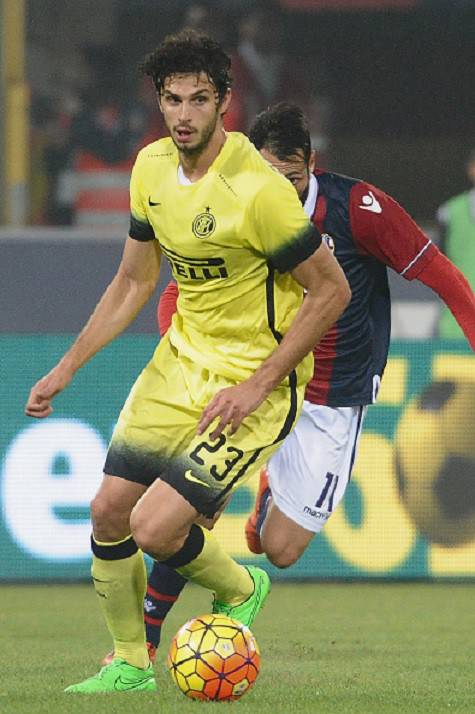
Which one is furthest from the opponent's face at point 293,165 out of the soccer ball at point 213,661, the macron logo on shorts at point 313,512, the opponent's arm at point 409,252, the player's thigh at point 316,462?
the soccer ball at point 213,661

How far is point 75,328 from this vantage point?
10281mm

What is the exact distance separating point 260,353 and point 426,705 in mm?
1226

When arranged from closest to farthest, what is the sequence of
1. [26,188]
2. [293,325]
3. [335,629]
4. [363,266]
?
[293,325], [363,266], [335,629], [26,188]

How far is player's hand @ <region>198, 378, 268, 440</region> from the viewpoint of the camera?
520 centimetres

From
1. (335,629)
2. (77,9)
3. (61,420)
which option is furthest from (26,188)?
(335,629)

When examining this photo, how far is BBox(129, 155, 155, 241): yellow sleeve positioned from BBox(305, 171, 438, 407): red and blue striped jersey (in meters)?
1.09

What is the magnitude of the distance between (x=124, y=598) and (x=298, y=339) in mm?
1070

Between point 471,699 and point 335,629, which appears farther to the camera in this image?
point 335,629

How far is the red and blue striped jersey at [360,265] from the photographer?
252 inches

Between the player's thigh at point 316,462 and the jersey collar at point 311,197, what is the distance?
83cm

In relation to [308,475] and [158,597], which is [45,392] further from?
[308,475]

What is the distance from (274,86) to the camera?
37.9 feet

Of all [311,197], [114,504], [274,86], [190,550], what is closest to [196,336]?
[114,504]

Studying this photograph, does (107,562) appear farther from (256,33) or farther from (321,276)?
(256,33)
